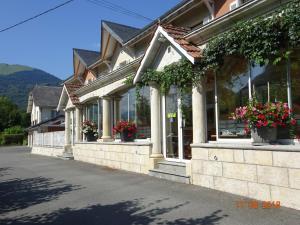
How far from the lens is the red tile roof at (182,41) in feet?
29.2

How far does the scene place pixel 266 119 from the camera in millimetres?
6883

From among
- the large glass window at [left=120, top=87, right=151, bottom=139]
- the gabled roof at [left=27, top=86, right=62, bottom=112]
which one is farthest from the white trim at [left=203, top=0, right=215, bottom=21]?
the gabled roof at [left=27, top=86, right=62, bottom=112]

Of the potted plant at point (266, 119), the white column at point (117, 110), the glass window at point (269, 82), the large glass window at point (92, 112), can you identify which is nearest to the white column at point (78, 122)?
the large glass window at point (92, 112)

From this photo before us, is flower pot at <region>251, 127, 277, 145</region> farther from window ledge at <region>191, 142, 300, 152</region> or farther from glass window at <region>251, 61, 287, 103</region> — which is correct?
glass window at <region>251, 61, 287, 103</region>

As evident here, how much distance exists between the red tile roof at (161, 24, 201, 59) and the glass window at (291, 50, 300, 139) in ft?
8.05

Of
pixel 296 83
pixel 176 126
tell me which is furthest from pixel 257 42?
pixel 176 126

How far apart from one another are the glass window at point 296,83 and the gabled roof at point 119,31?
456 inches

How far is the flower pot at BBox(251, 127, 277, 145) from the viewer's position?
6953 mm

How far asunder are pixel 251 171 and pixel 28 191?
20.0ft

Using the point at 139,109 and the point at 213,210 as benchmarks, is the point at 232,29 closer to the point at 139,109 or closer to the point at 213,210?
the point at 213,210

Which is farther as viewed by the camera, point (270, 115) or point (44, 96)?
point (44, 96)

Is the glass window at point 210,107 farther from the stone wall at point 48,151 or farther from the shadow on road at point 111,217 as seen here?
the stone wall at point 48,151

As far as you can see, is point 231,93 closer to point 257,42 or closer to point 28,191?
point 257,42
